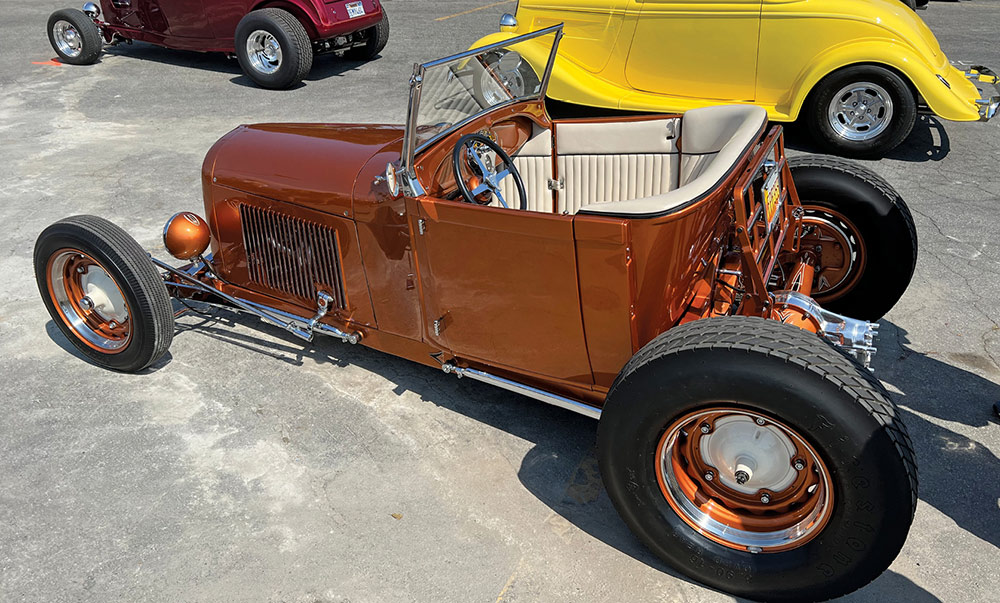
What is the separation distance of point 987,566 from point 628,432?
4.49 feet

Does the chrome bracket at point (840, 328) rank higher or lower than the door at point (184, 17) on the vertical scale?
lower

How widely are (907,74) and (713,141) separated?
11.9 ft

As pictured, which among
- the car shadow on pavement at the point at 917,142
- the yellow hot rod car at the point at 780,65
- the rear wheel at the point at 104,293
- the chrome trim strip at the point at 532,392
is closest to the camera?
the chrome trim strip at the point at 532,392

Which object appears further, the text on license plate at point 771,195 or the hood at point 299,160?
the hood at point 299,160

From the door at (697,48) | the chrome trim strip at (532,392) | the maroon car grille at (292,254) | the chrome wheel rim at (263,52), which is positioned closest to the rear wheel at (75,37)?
the chrome wheel rim at (263,52)

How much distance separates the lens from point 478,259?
2926 mm

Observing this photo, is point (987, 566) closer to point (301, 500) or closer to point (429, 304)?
point (429, 304)

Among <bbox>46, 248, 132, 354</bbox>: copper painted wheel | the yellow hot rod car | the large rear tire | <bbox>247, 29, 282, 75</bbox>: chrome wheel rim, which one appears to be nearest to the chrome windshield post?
<bbox>46, 248, 132, 354</bbox>: copper painted wheel

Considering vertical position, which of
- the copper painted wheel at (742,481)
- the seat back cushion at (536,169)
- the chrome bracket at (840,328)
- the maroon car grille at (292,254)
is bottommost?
the copper painted wheel at (742,481)

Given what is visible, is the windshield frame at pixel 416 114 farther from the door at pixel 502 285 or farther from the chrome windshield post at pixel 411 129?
the door at pixel 502 285

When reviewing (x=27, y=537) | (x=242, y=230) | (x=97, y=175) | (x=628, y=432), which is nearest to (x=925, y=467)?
(x=628, y=432)

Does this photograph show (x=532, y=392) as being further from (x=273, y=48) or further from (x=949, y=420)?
(x=273, y=48)

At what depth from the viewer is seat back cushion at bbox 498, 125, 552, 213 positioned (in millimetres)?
3764

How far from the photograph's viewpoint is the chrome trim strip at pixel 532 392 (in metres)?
3.00
